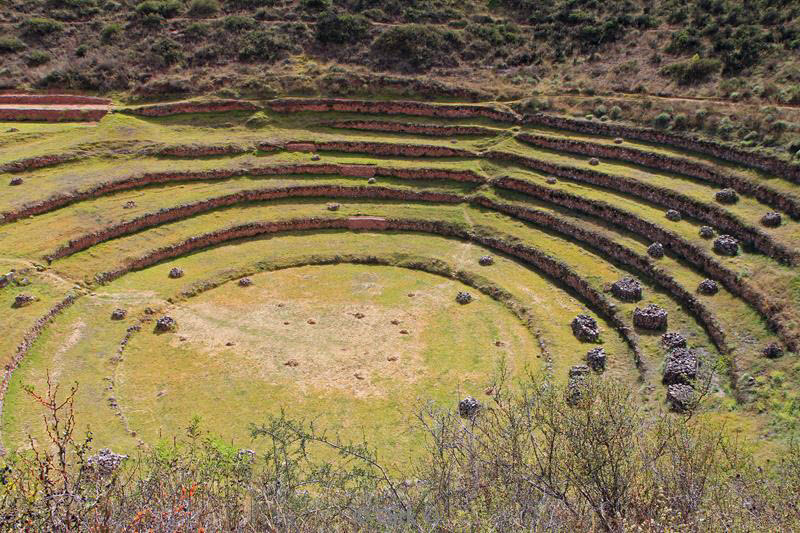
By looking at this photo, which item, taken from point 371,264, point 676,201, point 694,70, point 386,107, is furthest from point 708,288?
point 386,107

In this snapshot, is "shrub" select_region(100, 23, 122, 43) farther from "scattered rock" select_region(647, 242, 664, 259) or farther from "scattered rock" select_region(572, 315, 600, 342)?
"scattered rock" select_region(647, 242, 664, 259)

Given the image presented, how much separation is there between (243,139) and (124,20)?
99.0ft

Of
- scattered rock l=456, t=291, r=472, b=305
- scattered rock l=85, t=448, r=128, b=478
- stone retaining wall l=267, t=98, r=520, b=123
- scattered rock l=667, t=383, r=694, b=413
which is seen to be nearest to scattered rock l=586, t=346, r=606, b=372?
scattered rock l=667, t=383, r=694, b=413

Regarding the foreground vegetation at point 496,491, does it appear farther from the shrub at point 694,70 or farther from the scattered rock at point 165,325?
the shrub at point 694,70

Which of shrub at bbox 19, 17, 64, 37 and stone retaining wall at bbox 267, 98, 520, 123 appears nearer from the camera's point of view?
stone retaining wall at bbox 267, 98, 520, 123

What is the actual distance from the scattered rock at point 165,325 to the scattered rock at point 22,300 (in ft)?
22.0

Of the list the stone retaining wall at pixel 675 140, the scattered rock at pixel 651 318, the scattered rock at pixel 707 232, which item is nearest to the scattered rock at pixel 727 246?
the scattered rock at pixel 707 232

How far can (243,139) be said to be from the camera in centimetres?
5184

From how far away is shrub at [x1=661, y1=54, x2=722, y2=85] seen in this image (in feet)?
165

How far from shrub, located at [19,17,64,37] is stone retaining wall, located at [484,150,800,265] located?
→ 2029 inches

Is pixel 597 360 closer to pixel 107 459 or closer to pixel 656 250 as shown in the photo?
pixel 656 250

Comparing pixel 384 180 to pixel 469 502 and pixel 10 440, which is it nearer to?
pixel 10 440

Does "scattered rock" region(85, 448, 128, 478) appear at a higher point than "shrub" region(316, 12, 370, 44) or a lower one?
lower

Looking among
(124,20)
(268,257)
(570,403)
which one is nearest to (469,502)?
(570,403)
